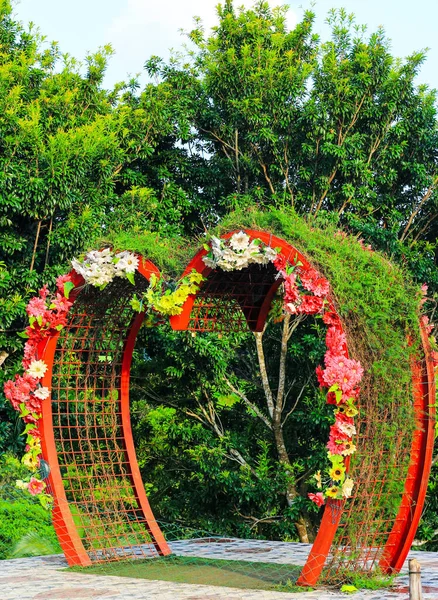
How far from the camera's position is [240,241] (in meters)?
6.00

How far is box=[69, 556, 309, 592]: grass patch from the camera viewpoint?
19.8 feet

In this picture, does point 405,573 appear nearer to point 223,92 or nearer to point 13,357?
point 13,357

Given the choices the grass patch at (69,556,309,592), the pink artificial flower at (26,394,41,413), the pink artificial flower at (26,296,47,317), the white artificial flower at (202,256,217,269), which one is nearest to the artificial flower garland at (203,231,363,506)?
the white artificial flower at (202,256,217,269)

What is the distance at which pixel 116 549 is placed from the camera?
7762 millimetres

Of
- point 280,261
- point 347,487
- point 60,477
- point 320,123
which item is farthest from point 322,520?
point 320,123

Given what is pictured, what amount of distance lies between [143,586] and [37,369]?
6.46 ft

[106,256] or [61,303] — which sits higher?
[106,256]

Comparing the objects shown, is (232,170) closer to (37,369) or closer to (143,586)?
(37,369)

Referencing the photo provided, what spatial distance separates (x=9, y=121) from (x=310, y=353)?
13.7 feet

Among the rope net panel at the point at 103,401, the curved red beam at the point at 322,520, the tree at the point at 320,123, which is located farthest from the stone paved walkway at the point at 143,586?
the tree at the point at 320,123

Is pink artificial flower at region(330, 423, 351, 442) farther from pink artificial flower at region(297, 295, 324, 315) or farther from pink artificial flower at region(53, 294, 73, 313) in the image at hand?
pink artificial flower at region(53, 294, 73, 313)

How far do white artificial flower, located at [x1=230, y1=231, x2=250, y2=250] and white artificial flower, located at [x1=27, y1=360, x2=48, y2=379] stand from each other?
6.74 feet

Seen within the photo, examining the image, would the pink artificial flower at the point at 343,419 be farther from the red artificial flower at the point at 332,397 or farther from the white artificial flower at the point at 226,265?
the white artificial flower at the point at 226,265

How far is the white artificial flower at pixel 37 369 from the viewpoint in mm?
7031
